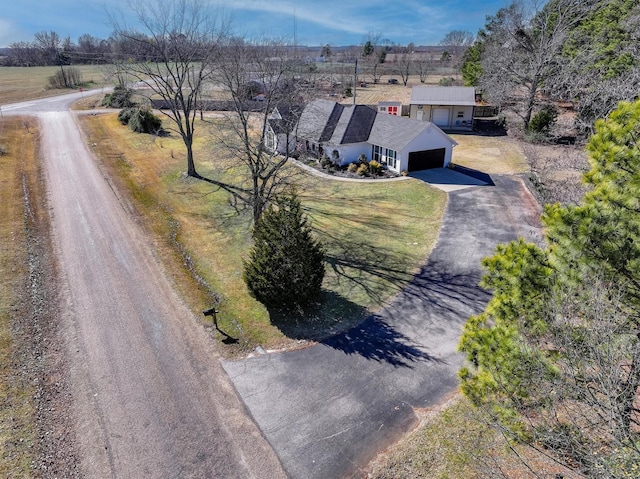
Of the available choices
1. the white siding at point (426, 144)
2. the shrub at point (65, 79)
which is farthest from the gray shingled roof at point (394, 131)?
the shrub at point (65, 79)

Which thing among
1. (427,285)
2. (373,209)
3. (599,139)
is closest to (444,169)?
(373,209)

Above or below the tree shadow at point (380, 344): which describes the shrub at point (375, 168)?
above

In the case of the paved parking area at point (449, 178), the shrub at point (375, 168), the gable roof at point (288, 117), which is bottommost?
the paved parking area at point (449, 178)

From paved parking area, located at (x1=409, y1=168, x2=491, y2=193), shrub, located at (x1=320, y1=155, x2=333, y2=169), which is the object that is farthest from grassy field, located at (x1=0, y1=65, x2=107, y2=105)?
paved parking area, located at (x1=409, y1=168, x2=491, y2=193)

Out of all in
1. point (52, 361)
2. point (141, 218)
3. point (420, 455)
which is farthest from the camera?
point (141, 218)

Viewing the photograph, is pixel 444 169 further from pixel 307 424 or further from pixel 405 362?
pixel 307 424

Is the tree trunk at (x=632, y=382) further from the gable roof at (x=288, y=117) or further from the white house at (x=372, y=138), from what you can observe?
the white house at (x=372, y=138)

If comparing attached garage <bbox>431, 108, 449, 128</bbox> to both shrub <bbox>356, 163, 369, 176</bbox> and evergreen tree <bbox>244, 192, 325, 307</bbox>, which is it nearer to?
shrub <bbox>356, 163, 369, 176</bbox>
